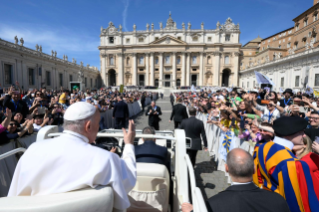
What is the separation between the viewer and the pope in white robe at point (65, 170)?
1239mm

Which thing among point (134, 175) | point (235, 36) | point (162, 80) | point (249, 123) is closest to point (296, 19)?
point (235, 36)

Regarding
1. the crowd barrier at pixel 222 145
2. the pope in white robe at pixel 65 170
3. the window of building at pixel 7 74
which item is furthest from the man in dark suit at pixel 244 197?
the window of building at pixel 7 74

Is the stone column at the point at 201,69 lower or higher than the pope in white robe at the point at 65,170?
higher

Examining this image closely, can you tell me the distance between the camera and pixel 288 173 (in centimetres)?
169

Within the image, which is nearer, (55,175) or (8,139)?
(55,175)

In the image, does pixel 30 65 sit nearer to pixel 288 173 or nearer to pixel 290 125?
pixel 290 125

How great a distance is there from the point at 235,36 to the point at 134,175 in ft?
207

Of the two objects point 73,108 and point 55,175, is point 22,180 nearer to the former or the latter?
point 55,175

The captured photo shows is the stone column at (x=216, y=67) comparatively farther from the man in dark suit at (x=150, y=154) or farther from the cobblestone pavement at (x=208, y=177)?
the man in dark suit at (x=150, y=154)

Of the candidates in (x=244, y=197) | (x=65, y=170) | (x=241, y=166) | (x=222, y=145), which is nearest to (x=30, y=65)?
(x=222, y=145)

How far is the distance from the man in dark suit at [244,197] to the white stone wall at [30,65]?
26.7 m

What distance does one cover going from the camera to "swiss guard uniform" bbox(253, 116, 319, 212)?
5.34 feet

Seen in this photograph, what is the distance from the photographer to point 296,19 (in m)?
41.9

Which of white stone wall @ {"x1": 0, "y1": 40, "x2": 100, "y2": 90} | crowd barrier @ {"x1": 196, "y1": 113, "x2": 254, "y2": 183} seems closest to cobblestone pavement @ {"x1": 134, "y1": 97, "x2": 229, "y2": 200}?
crowd barrier @ {"x1": 196, "y1": 113, "x2": 254, "y2": 183}
